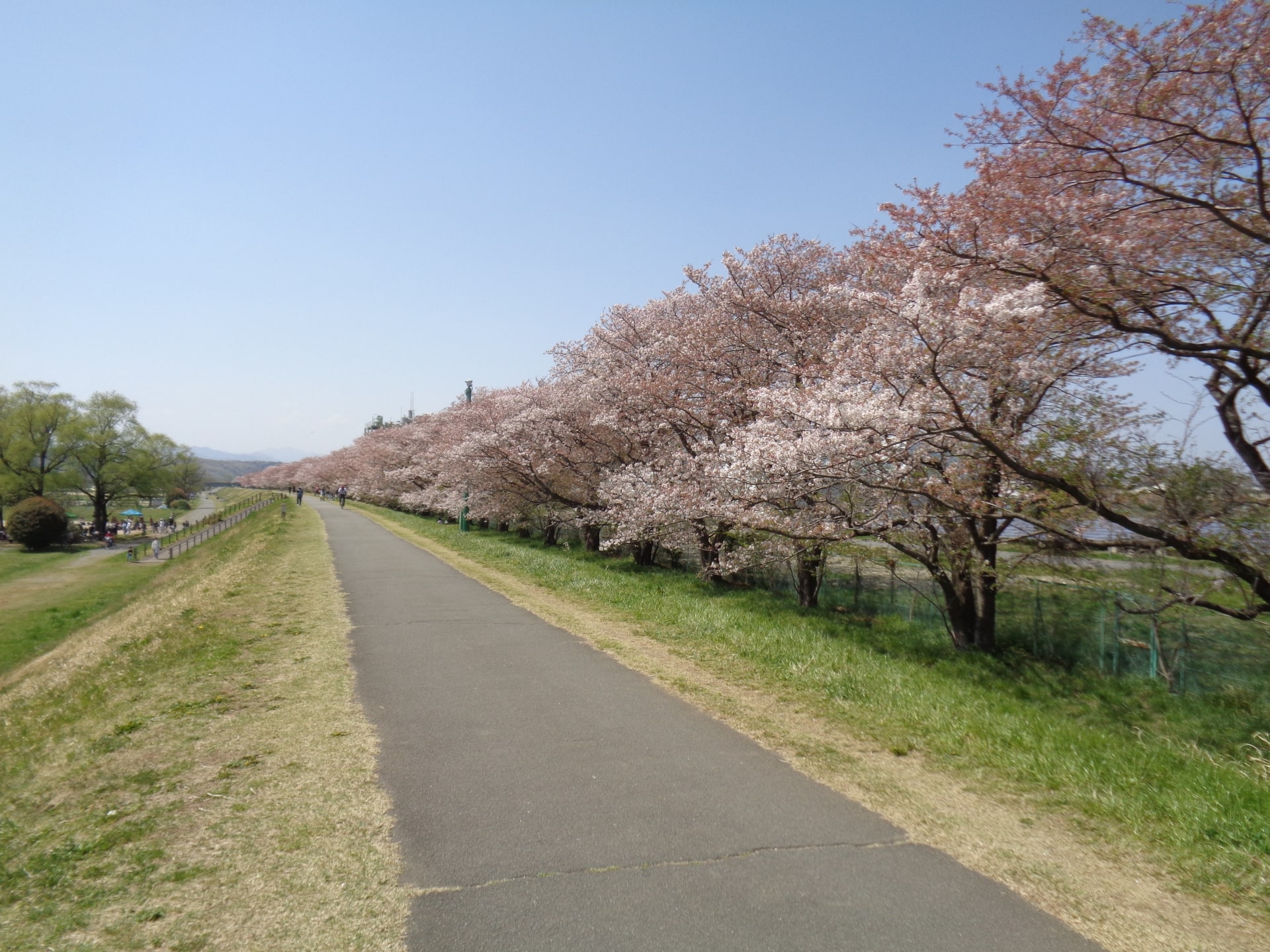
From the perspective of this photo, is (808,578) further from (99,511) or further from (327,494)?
(327,494)

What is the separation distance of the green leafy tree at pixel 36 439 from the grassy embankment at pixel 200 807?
65.4 m

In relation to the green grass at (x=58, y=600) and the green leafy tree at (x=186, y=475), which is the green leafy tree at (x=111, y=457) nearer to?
the green leafy tree at (x=186, y=475)

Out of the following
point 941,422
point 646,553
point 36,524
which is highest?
point 941,422

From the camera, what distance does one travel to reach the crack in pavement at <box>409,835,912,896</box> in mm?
3732

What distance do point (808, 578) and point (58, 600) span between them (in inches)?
1250

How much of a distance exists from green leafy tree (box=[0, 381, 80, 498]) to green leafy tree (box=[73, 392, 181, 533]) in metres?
0.96

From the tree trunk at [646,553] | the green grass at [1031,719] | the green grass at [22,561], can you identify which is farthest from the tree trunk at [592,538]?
the green grass at [22,561]

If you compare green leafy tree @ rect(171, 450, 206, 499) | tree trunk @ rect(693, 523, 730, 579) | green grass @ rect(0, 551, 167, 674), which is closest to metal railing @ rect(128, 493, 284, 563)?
green grass @ rect(0, 551, 167, 674)

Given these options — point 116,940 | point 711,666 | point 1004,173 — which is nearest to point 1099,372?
point 1004,173

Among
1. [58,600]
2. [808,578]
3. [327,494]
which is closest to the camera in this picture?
[808,578]

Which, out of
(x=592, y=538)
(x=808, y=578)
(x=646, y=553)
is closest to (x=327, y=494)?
(x=592, y=538)

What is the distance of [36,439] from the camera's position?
204 ft

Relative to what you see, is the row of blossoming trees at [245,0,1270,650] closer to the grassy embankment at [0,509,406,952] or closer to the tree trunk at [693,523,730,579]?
the tree trunk at [693,523,730,579]

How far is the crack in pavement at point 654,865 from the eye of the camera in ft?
12.2
